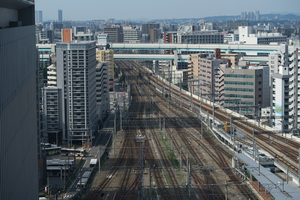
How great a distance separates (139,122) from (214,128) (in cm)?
573

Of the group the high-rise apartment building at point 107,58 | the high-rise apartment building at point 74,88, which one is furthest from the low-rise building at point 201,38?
the high-rise apartment building at point 74,88

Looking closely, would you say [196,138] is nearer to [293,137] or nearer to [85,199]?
[293,137]

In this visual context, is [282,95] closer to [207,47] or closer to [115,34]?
[207,47]

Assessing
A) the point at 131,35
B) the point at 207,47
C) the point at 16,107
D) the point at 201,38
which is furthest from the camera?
the point at 131,35

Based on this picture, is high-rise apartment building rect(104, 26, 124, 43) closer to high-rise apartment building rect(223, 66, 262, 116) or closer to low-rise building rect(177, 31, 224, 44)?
low-rise building rect(177, 31, 224, 44)

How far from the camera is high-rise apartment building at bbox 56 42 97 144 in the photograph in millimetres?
22219

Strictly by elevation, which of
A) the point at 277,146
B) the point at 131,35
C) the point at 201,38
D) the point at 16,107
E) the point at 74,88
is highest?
the point at 131,35

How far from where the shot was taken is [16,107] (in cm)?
673

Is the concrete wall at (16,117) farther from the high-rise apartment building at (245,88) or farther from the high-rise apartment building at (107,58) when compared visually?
the high-rise apartment building at (107,58)

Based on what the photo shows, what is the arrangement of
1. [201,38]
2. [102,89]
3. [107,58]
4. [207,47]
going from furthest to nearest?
[201,38] < [207,47] < [107,58] < [102,89]

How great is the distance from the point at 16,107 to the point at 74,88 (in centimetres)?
1578

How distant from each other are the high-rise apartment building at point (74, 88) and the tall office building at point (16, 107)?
505 inches

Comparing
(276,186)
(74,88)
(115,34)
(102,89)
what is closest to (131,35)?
(115,34)

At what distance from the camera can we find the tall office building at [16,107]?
5664 millimetres
